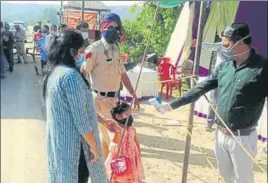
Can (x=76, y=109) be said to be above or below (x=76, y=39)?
below

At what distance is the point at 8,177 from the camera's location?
3.99 metres

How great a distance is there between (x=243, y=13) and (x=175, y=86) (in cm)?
246

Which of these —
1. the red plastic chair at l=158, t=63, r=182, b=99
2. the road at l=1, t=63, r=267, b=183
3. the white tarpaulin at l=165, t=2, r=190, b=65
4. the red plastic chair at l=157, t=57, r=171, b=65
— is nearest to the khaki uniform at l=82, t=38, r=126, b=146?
the road at l=1, t=63, r=267, b=183

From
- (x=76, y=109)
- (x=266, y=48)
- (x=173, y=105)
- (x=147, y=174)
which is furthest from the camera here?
(x=266, y=48)

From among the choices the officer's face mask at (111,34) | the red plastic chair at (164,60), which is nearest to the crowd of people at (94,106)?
the officer's face mask at (111,34)

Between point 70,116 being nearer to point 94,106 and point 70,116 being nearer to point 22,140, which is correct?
point 94,106

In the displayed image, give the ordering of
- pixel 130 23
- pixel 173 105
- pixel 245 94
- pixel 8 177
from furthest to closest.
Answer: pixel 130 23 < pixel 8 177 < pixel 173 105 < pixel 245 94

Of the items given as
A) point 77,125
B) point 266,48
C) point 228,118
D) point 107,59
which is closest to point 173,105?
point 228,118

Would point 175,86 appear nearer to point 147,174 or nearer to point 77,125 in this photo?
point 147,174

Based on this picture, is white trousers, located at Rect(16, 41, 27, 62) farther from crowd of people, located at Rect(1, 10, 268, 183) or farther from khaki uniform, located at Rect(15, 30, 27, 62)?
crowd of people, located at Rect(1, 10, 268, 183)

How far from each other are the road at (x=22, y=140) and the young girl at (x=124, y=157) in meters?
0.80

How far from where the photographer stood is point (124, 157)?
3.65m

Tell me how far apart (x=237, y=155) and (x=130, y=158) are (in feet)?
3.32

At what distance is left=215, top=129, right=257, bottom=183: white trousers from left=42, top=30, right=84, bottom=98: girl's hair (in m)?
1.13
